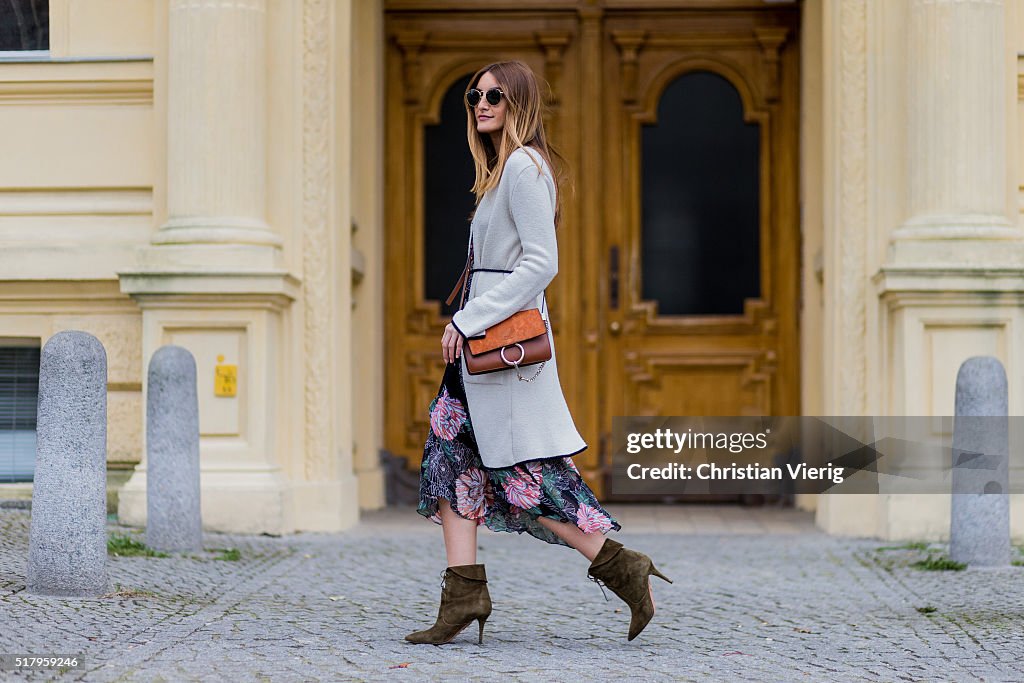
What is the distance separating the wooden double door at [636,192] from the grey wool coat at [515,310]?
522cm

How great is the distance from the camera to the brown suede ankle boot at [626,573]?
482cm

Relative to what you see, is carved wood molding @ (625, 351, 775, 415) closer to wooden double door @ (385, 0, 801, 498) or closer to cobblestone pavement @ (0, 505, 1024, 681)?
wooden double door @ (385, 0, 801, 498)

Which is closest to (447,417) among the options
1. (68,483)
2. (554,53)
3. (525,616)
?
(525,616)

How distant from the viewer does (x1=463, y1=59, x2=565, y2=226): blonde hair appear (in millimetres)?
4875

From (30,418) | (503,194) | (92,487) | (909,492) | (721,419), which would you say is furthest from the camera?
(721,419)

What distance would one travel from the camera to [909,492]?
8102 millimetres

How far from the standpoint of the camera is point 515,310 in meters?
4.77

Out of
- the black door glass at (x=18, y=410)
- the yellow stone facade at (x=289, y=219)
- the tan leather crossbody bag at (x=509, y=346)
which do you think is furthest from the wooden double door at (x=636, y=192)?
the tan leather crossbody bag at (x=509, y=346)

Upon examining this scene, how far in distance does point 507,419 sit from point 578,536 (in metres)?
0.44

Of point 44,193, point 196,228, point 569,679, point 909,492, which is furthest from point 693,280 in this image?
point 569,679

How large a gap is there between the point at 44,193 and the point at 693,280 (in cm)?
418

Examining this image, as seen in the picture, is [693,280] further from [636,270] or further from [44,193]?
[44,193]

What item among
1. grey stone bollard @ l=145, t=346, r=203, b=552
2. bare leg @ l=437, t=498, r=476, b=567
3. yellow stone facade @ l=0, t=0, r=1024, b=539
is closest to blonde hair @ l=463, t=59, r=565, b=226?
bare leg @ l=437, t=498, r=476, b=567

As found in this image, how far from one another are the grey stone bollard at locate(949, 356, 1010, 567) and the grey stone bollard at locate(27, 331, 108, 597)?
3703 millimetres
